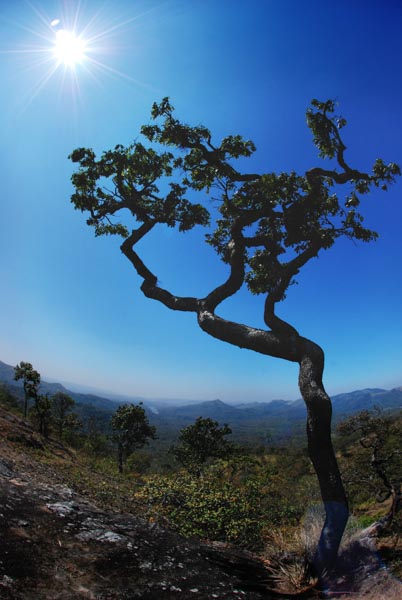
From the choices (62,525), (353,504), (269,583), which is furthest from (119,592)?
(353,504)

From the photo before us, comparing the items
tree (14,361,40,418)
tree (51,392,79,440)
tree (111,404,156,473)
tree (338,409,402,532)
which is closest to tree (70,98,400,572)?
tree (338,409,402,532)

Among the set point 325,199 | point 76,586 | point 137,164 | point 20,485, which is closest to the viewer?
point 76,586

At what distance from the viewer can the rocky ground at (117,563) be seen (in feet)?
11.5

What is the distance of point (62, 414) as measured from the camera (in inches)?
1998

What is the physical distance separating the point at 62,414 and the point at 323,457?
55164 millimetres

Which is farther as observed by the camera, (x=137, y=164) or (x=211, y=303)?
(x=137, y=164)

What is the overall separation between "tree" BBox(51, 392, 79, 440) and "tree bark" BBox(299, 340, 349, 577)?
51135mm

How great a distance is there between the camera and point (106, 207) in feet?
31.5

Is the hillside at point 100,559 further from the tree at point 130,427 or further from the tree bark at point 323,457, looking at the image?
the tree at point 130,427

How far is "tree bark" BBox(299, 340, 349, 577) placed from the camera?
444 centimetres

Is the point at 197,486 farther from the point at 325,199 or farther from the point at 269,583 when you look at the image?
the point at 325,199

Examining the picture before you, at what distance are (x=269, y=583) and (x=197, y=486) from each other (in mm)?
3524

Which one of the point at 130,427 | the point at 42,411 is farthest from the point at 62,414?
the point at 42,411

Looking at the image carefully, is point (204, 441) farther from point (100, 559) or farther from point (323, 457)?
point (100, 559)
